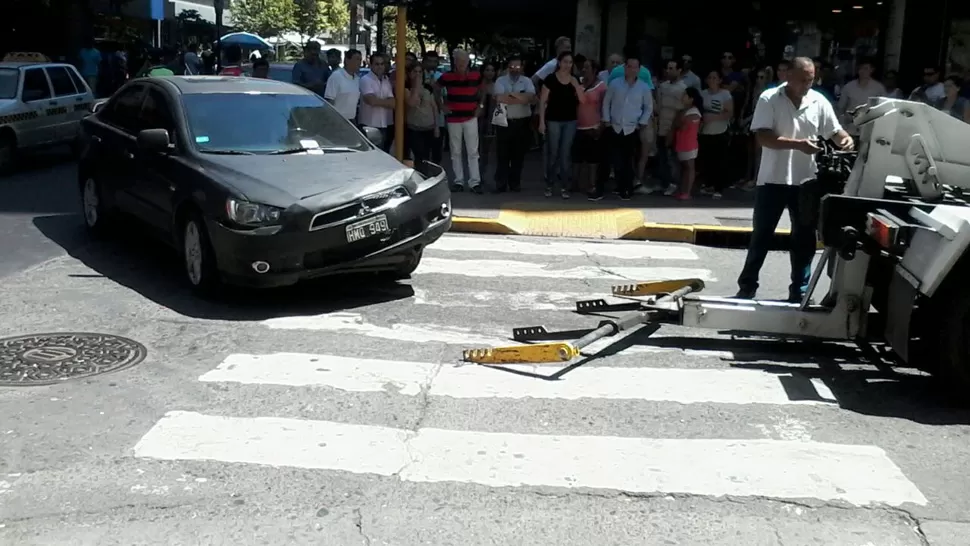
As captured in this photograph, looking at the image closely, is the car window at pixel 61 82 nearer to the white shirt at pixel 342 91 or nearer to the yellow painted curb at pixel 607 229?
the white shirt at pixel 342 91

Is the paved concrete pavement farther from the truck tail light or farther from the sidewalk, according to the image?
the sidewalk

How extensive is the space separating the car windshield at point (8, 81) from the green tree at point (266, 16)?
52.7 meters

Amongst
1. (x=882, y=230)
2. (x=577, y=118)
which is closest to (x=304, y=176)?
(x=882, y=230)

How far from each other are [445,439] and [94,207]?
639cm

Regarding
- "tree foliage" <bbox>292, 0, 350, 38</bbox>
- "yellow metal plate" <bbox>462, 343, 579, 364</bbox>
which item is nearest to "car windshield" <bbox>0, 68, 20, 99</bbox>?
"yellow metal plate" <bbox>462, 343, 579, 364</bbox>

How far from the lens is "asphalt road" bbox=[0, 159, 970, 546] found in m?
4.53

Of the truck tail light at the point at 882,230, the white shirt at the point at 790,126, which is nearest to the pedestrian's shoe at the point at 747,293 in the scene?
the white shirt at the point at 790,126

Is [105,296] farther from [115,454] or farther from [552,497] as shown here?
[552,497]

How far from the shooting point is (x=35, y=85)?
16406mm

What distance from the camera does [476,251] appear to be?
1059 centimetres

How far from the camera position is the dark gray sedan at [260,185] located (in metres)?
7.73

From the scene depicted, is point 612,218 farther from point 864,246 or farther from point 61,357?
point 61,357

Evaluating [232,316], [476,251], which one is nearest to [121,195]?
[232,316]

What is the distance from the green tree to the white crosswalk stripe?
62315 millimetres
